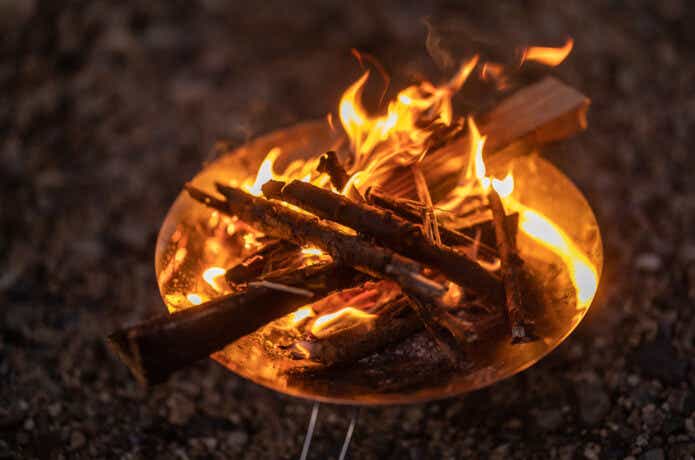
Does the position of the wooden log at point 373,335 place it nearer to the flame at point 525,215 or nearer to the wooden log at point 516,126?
the flame at point 525,215

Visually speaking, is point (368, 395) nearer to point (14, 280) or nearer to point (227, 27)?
point (14, 280)

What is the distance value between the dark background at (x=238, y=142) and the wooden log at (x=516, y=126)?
40cm

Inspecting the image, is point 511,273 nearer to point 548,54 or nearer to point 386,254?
point 386,254

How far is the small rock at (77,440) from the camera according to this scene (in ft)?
8.22

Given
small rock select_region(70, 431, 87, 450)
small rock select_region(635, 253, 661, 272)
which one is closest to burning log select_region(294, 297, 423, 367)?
small rock select_region(70, 431, 87, 450)

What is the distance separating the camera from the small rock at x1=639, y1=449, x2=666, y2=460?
229 cm

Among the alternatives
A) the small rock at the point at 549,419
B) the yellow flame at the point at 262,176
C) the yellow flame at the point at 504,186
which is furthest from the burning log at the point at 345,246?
the small rock at the point at 549,419

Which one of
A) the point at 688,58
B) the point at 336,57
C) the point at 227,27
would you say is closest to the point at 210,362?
the point at 336,57

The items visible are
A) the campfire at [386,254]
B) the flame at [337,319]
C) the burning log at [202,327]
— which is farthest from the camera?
the flame at [337,319]

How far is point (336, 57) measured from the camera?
4.13 metres

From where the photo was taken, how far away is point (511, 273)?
6.77 ft

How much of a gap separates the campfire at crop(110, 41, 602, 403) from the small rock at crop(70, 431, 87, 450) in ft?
2.99

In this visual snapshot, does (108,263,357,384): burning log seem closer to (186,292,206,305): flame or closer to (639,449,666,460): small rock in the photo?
(186,292,206,305): flame

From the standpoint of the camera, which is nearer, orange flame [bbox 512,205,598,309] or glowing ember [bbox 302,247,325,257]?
orange flame [bbox 512,205,598,309]
